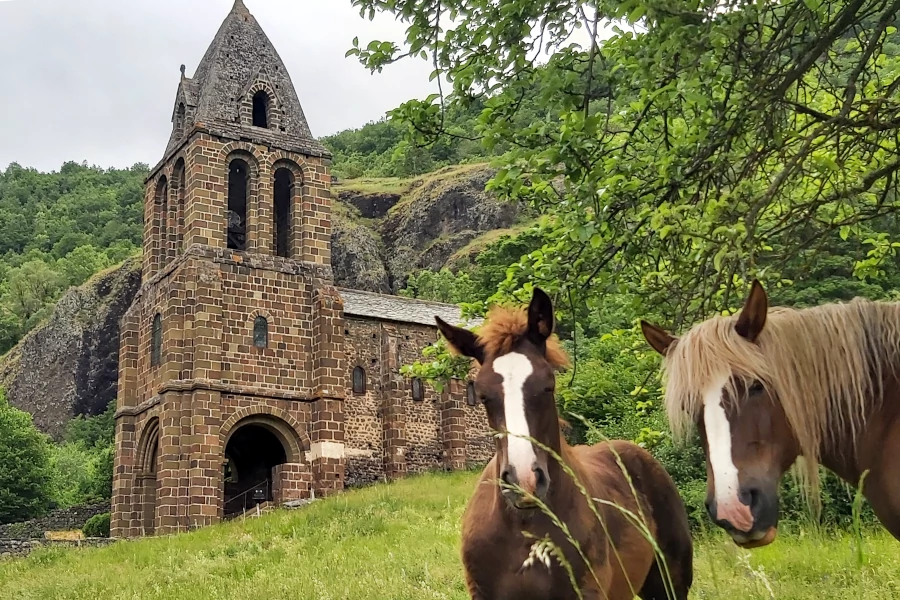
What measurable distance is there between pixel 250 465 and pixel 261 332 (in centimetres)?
594

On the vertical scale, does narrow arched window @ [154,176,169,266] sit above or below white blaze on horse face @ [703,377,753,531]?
above

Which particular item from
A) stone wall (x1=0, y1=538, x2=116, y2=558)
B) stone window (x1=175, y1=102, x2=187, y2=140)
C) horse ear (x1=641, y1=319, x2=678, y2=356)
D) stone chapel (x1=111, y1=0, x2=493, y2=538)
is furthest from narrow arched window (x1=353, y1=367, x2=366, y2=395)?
horse ear (x1=641, y1=319, x2=678, y2=356)

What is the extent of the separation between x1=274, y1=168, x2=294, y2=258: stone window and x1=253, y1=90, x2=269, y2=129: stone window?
204 centimetres

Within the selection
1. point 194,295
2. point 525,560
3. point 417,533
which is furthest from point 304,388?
point 525,560

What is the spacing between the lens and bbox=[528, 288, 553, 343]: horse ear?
483 centimetres

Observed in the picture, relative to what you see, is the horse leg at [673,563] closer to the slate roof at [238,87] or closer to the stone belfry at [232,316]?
the stone belfry at [232,316]

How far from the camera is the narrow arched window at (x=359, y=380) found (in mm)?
33312

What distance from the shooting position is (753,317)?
3.71 meters

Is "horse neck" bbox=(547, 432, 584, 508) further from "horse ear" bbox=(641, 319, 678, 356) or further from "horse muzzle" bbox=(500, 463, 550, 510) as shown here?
"horse ear" bbox=(641, 319, 678, 356)

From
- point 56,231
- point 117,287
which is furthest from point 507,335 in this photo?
point 56,231

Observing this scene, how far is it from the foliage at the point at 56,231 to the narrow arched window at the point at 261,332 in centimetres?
6309

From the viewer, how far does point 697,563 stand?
9.92m

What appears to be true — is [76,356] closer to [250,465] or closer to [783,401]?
[250,465]

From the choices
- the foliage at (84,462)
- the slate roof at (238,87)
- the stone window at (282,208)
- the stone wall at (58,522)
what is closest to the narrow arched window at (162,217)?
the slate roof at (238,87)
